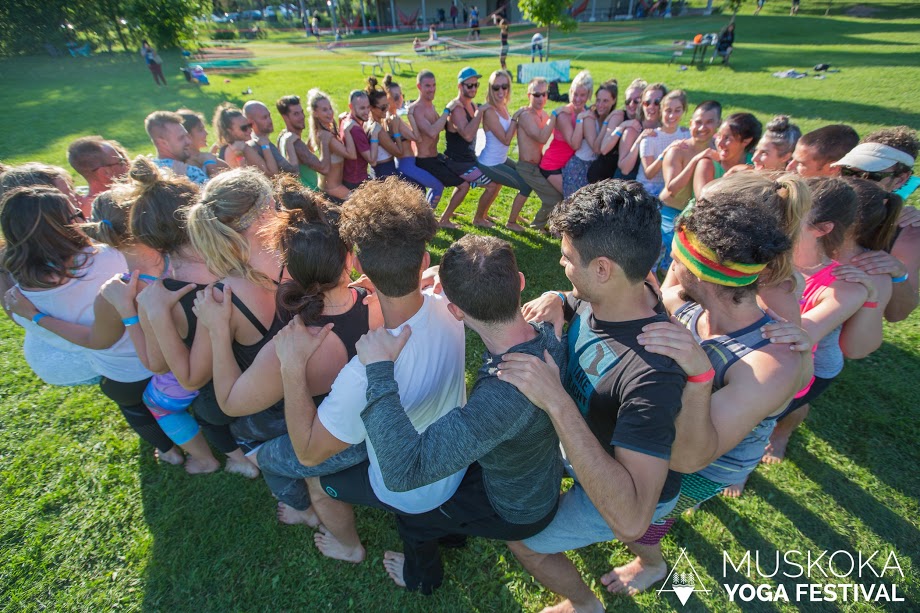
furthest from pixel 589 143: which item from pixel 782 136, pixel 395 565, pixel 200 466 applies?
pixel 200 466

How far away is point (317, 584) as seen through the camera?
8.81 ft

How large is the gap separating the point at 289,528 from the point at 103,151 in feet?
12.0

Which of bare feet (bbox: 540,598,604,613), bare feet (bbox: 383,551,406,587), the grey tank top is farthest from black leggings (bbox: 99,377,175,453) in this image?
the grey tank top

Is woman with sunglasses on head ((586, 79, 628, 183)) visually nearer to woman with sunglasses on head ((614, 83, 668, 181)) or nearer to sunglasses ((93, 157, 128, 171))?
woman with sunglasses on head ((614, 83, 668, 181))

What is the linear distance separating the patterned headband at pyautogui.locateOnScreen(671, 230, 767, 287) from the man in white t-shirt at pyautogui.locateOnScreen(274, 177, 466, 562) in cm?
109

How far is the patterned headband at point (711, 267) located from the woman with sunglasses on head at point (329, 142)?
193 inches

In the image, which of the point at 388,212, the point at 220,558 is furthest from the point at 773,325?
the point at 220,558

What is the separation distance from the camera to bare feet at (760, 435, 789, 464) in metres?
3.24

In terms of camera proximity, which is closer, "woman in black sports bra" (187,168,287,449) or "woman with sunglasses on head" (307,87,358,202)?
"woman in black sports bra" (187,168,287,449)

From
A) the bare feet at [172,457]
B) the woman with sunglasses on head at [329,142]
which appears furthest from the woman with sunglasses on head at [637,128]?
the bare feet at [172,457]

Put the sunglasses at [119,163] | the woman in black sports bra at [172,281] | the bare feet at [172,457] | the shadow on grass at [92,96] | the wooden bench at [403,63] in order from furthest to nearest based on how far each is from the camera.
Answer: the wooden bench at [403,63] → the shadow on grass at [92,96] → the sunglasses at [119,163] → the bare feet at [172,457] → the woman in black sports bra at [172,281]

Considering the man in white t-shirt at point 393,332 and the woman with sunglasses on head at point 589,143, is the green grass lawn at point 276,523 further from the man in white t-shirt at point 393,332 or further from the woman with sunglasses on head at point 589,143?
the woman with sunglasses on head at point 589,143

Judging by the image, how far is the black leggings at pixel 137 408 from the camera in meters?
2.99

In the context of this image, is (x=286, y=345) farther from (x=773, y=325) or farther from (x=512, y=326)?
(x=773, y=325)
